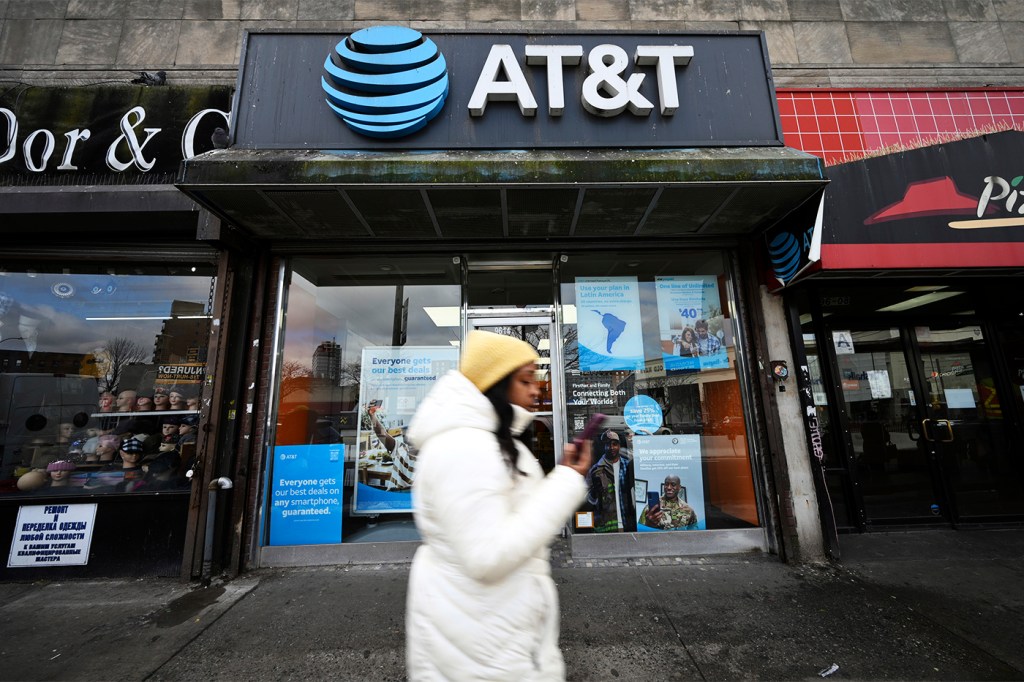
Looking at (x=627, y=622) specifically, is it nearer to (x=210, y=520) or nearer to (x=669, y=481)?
(x=669, y=481)

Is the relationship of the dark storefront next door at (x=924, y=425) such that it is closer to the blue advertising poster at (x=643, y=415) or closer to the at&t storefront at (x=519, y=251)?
the at&t storefront at (x=519, y=251)

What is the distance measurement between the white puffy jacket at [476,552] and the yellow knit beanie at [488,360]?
0.06 metres

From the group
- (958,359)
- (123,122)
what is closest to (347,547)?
(123,122)

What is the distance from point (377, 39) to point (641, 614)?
604 cm

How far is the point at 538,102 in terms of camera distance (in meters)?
4.58

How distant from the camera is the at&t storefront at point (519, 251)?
13.4 feet

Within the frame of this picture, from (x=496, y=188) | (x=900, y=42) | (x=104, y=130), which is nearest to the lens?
(x=496, y=188)

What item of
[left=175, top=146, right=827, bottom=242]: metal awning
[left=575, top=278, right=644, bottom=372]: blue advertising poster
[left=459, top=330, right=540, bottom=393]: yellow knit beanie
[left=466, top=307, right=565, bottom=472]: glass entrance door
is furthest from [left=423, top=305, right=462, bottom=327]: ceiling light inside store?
[left=459, top=330, right=540, bottom=393]: yellow knit beanie

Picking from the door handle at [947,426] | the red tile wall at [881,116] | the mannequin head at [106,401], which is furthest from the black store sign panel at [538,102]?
the door handle at [947,426]

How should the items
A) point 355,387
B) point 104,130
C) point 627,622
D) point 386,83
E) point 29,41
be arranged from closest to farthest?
point 627,622 → point 386,83 → point 104,130 → point 355,387 → point 29,41

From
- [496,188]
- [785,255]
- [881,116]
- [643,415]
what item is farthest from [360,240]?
[881,116]

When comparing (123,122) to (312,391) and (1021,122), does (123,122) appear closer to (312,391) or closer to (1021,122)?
(312,391)

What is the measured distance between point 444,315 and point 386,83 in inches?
102

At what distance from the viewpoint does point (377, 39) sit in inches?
174
